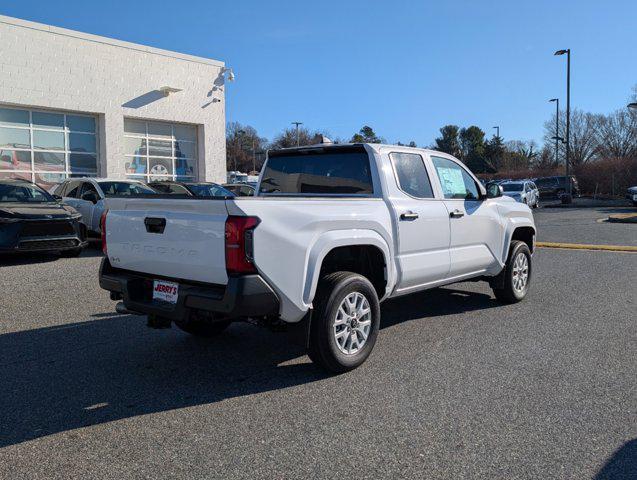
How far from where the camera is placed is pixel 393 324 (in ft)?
21.0

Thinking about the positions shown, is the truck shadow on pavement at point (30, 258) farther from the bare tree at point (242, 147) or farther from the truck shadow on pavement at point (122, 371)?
the bare tree at point (242, 147)

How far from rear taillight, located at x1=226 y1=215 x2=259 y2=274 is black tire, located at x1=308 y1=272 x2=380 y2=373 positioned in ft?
2.67

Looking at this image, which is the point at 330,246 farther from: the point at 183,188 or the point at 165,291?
Result: the point at 183,188

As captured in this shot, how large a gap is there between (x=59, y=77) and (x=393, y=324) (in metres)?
19.1

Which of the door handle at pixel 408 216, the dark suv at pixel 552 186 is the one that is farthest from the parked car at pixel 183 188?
the dark suv at pixel 552 186

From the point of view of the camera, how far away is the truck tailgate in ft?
13.5

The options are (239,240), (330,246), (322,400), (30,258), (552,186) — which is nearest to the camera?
(239,240)

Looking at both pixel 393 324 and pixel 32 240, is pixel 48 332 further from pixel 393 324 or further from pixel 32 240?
pixel 32 240

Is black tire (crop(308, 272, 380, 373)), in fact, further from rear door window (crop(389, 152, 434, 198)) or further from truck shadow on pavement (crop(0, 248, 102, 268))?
truck shadow on pavement (crop(0, 248, 102, 268))

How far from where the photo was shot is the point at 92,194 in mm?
13648

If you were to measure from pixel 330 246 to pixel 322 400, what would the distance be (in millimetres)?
1192

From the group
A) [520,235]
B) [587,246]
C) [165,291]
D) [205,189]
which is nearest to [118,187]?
[205,189]

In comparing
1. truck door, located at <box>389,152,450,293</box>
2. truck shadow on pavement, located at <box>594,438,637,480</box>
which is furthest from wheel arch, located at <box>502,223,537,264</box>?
truck shadow on pavement, located at <box>594,438,637,480</box>

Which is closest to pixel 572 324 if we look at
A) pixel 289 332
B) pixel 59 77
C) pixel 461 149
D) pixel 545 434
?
pixel 545 434
